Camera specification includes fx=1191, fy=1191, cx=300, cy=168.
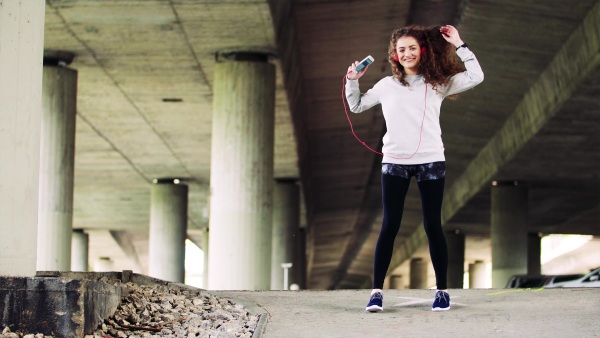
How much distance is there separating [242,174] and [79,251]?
40.2 meters

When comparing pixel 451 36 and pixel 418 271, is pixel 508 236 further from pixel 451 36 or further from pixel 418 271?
pixel 451 36

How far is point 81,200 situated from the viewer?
171ft

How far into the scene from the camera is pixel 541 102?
30156 mm

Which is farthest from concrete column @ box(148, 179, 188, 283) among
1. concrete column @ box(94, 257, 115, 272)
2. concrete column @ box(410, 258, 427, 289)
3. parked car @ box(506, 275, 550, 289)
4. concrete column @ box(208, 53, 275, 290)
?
concrete column @ box(410, 258, 427, 289)

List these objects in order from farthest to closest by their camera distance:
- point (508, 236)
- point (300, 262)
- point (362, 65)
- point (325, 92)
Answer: point (300, 262), point (508, 236), point (325, 92), point (362, 65)

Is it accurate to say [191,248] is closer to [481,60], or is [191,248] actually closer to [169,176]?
[169,176]

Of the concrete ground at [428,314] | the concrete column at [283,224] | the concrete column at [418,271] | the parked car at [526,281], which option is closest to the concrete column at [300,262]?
the concrete column at [283,224]

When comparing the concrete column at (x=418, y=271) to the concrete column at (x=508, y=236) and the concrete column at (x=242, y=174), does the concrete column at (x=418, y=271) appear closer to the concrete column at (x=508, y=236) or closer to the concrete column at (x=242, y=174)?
the concrete column at (x=508, y=236)

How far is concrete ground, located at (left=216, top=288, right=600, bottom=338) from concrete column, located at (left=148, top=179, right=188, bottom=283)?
3455 centimetres

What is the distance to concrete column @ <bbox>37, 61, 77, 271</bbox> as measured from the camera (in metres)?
25.6

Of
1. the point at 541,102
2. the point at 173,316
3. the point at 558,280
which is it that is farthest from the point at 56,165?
the point at 173,316

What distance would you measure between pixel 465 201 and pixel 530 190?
3.14 m

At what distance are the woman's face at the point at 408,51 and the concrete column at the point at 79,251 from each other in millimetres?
54303

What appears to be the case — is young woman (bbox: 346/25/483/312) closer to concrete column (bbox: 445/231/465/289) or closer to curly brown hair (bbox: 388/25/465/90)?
curly brown hair (bbox: 388/25/465/90)
